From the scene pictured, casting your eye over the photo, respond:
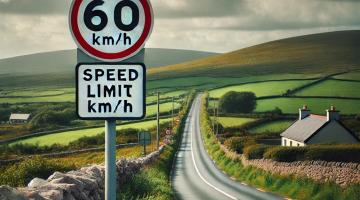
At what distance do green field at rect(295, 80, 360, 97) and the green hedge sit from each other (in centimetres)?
7354

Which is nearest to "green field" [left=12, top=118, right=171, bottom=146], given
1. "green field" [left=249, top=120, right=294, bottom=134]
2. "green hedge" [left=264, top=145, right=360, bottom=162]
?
"green field" [left=249, top=120, right=294, bottom=134]

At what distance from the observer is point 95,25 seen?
4.54 metres

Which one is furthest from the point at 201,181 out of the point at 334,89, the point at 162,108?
the point at 162,108

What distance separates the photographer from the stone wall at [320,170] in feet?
104

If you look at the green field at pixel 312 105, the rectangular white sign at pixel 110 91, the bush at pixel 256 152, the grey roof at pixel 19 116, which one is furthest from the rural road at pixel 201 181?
the grey roof at pixel 19 116

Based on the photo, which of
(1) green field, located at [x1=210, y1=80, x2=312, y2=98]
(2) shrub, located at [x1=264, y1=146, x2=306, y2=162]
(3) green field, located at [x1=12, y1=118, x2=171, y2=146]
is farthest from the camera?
(1) green field, located at [x1=210, y1=80, x2=312, y2=98]

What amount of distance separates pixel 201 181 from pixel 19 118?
92619 millimetres

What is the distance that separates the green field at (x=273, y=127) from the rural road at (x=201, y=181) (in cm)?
958

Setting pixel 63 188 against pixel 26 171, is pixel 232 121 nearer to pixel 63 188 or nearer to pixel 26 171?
pixel 26 171

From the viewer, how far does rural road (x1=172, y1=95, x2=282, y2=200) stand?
3528 centimetres

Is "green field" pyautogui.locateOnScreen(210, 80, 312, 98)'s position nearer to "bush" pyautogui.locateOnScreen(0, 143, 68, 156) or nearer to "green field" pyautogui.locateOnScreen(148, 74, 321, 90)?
"green field" pyautogui.locateOnScreen(148, 74, 321, 90)

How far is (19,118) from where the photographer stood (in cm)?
13238

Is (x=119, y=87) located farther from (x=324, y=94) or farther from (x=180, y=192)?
(x=324, y=94)

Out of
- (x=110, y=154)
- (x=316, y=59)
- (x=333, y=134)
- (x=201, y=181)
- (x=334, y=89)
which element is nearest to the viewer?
(x=110, y=154)
